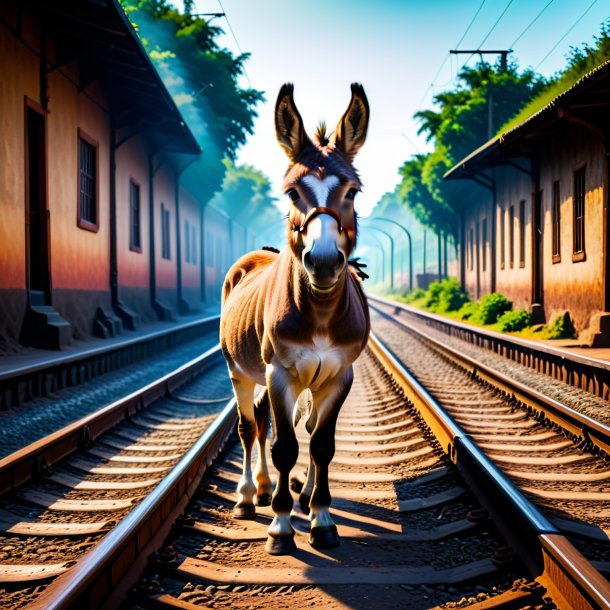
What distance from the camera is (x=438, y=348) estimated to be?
55.7 feet

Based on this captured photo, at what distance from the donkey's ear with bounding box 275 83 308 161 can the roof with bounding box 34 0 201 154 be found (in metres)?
10.7

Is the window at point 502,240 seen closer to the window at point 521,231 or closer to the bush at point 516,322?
the window at point 521,231

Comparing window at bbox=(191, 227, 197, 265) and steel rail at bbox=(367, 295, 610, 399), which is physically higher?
window at bbox=(191, 227, 197, 265)

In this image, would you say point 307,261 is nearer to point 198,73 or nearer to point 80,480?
point 80,480

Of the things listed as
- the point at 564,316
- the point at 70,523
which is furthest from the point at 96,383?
the point at 564,316

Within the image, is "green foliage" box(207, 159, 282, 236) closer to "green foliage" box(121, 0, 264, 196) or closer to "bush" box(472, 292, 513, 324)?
"green foliage" box(121, 0, 264, 196)

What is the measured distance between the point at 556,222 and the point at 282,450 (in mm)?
16563

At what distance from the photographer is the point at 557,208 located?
19.0 m

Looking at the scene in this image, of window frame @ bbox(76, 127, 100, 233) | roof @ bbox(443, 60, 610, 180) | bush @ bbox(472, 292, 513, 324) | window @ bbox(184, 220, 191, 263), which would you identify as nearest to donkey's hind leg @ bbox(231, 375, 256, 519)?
roof @ bbox(443, 60, 610, 180)

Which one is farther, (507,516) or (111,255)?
(111,255)

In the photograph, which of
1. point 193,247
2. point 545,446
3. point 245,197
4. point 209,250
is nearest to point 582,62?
point 545,446

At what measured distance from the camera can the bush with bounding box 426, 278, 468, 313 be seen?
105 ft

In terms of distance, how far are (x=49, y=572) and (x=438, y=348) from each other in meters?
13.9

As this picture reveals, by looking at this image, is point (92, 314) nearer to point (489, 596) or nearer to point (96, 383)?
point (96, 383)
